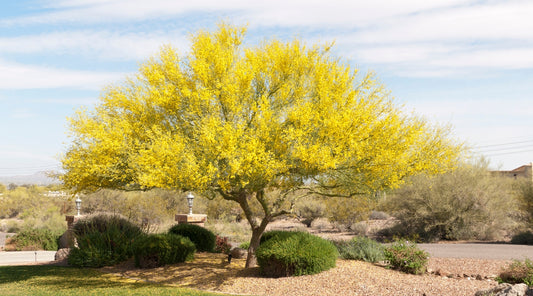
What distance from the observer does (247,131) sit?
11.1 meters

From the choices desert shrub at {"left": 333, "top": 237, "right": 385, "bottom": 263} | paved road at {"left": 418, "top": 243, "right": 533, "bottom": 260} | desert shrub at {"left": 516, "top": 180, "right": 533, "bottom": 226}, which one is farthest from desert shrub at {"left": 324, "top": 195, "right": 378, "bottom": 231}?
desert shrub at {"left": 333, "top": 237, "right": 385, "bottom": 263}

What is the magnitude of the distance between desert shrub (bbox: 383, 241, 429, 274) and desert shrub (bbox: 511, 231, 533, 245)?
34.5ft

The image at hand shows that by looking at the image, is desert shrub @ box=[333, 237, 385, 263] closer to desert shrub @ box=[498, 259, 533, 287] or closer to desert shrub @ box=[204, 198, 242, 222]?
desert shrub @ box=[498, 259, 533, 287]

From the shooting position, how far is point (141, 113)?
12.3m

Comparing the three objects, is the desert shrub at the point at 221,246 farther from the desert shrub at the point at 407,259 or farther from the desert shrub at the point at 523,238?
the desert shrub at the point at 523,238

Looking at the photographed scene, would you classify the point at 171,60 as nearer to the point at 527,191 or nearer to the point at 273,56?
the point at 273,56

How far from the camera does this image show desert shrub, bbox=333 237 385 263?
552 inches

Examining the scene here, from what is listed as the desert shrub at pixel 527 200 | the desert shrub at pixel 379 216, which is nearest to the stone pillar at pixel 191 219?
the desert shrub at pixel 527 200

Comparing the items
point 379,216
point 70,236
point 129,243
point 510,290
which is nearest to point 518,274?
point 510,290

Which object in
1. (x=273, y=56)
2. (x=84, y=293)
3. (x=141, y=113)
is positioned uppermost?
(x=273, y=56)

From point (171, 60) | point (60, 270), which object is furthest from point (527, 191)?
point (60, 270)

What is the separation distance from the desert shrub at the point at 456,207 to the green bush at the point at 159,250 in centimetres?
1253

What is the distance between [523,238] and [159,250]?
15.6m

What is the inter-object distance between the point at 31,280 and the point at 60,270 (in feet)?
4.28
